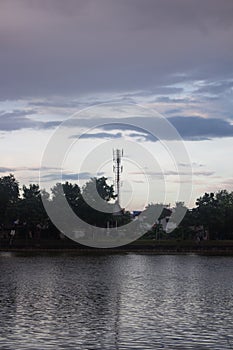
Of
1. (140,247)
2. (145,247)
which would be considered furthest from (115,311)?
(140,247)

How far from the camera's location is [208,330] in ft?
86.4

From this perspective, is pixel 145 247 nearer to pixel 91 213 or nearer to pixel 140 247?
pixel 140 247

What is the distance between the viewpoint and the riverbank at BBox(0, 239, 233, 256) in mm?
99250

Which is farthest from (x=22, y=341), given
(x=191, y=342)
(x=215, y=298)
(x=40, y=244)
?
(x=40, y=244)

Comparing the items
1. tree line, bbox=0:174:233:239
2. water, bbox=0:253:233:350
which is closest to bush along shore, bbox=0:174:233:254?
tree line, bbox=0:174:233:239

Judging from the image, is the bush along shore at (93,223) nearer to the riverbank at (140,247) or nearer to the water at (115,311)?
the riverbank at (140,247)

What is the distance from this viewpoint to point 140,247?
101625 millimetres

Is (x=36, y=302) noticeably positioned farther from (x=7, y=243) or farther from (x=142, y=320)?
(x=7, y=243)

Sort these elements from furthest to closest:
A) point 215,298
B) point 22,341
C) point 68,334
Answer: point 215,298, point 68,334, point 22,341

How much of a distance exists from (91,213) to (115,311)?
77.8 m

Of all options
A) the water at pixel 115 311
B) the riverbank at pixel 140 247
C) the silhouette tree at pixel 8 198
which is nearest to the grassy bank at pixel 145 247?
the riverbank at pixel 140 247

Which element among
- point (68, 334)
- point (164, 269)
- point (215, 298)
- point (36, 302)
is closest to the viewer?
point (68, 334)

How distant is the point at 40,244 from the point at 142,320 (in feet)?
254

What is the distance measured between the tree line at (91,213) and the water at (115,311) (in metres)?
54.7
